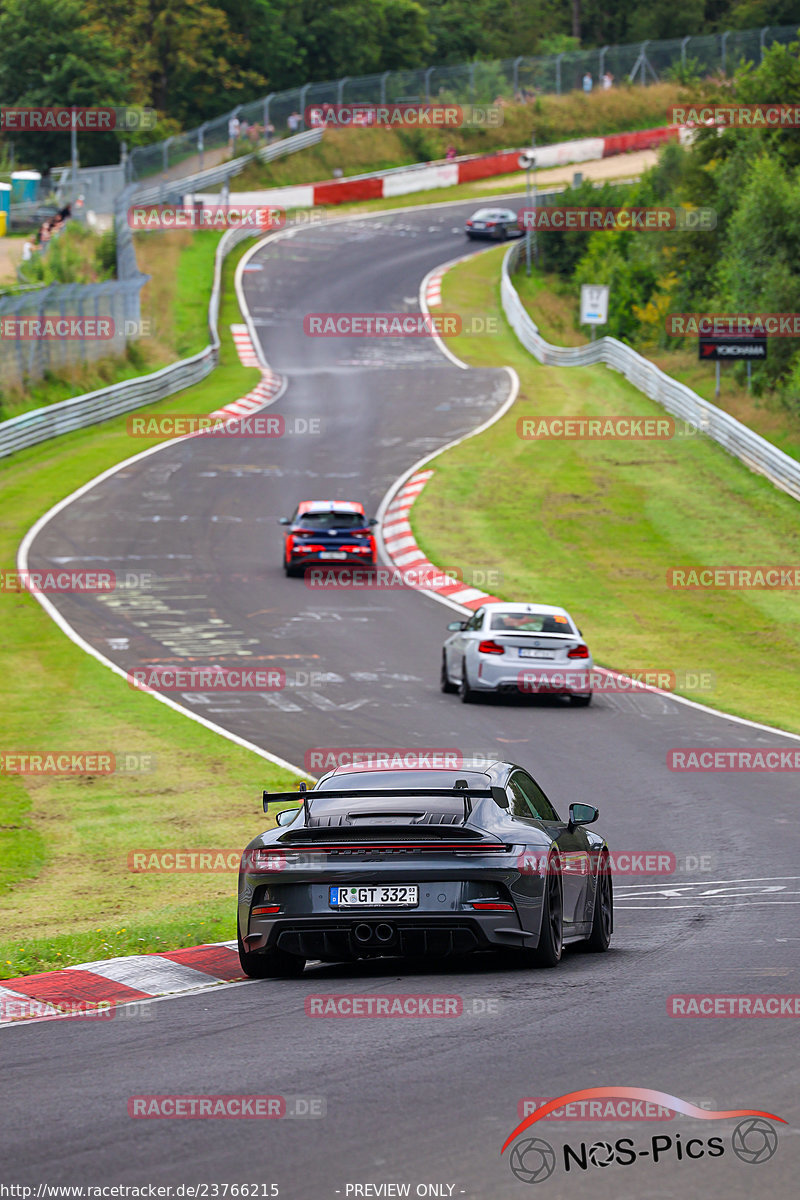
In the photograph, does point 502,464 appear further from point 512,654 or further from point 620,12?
point 620,12

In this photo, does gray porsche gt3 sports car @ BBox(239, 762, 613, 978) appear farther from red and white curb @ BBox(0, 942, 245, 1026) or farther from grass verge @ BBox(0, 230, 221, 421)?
grass verge @ BBox(0, 230, 221, 421)

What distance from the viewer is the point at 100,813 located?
1566cm

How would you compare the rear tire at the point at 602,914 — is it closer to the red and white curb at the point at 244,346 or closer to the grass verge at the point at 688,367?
the grass verge at the point at 688,367

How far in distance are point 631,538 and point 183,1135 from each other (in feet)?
98.9

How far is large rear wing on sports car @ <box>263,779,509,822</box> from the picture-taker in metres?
9.13

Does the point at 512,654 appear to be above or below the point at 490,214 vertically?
below

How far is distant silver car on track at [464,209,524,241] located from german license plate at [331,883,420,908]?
230ft

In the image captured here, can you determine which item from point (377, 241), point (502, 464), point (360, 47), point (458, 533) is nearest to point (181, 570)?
point (458, 533)

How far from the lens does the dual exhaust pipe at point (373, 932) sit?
28.0 feet

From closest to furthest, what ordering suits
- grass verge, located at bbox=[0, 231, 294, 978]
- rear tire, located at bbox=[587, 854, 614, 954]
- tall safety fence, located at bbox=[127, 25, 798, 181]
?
rear tire, located at bbox=[587, 854, 614, 954] < grass verge, located at bbox=[0, 231, 294, 978] < tall safety fence, located at bbox=[127, 25, 798, 181]

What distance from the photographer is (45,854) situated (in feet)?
45.9

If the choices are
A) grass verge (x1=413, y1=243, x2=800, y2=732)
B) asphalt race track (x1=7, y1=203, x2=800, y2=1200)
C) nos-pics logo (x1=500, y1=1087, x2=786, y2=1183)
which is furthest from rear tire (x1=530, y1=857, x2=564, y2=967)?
grass verge (x1=413, y1=243, x2=800, y2=732)

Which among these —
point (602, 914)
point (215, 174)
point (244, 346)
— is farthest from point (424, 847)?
point (215, 174)

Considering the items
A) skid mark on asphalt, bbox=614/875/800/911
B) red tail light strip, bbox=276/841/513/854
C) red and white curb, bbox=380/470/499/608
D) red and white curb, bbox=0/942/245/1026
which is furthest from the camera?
red and white curb, bbox=380/470/499/608
